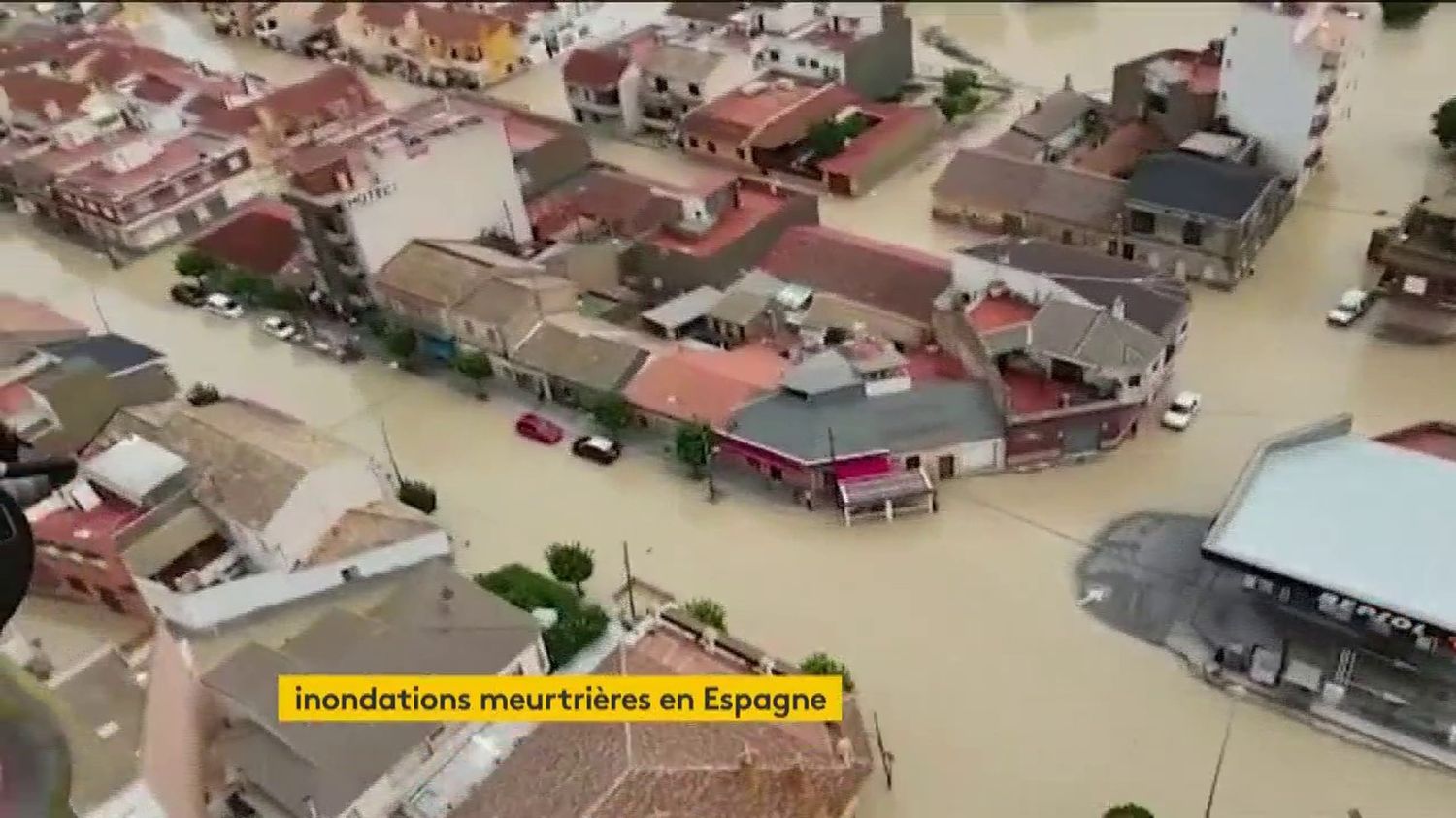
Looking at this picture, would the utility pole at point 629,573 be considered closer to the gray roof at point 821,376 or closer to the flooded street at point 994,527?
the flooded street at point 994,527

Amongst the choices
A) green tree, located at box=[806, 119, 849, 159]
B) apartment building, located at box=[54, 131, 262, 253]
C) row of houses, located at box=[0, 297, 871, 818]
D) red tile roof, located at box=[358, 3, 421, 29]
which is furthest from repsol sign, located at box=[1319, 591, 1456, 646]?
red tile roof, located at box=[358, 3, 421, 29]

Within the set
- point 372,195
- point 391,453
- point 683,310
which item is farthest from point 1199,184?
point 391,453

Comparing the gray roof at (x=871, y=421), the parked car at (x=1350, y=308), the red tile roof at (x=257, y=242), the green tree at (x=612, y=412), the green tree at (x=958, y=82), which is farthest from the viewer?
the green tree at (x=958, y=82)

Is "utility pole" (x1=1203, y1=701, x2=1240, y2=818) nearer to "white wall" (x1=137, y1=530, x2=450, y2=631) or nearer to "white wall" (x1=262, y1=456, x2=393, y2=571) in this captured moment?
"white wall" (x1=137, y1=530, x2=450, y2=631)

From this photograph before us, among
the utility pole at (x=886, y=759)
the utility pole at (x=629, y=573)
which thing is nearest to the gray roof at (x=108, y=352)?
the utility pole at (x=629, y=573)

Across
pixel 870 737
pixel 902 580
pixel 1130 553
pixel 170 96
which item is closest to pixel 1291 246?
pixel 1130 553

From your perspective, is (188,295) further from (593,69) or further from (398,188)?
(593,69)
